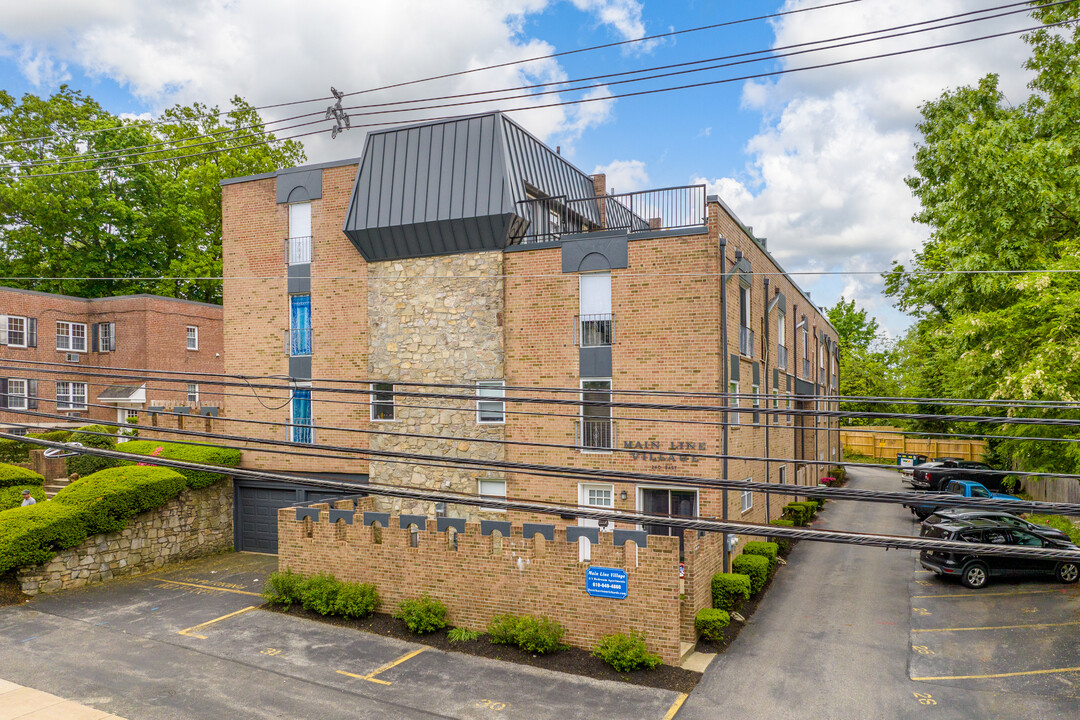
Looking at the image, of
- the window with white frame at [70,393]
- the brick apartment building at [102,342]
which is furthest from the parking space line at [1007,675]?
the window with white frame at [70,393]

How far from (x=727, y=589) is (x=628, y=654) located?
3.92m

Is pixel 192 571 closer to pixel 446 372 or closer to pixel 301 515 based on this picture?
pixel 301 515

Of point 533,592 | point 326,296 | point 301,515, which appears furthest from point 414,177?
point 533,592

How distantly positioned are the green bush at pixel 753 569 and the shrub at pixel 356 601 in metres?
9.18

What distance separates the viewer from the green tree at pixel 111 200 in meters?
38.8

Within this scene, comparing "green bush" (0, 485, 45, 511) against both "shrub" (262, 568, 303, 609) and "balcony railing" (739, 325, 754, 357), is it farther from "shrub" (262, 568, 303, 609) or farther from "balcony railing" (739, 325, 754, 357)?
"balcony railing" (739, 325, 754, 357)

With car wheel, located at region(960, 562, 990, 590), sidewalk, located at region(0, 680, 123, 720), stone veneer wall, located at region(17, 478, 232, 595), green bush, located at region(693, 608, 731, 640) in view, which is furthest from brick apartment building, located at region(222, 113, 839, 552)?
sidewalk, located at region(0, 680, 123, 720)

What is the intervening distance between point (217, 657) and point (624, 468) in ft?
34.6

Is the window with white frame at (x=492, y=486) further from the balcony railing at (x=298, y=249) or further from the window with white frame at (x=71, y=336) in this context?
the window with white frame at (x=71, y=336)

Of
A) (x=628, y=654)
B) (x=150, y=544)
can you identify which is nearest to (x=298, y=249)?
(x=150, y=544)

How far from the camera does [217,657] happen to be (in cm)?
1458

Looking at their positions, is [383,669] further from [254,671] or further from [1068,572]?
[1068,572]

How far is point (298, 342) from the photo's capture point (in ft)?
77.9

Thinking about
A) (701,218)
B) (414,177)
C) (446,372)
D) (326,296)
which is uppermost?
(414,177)
